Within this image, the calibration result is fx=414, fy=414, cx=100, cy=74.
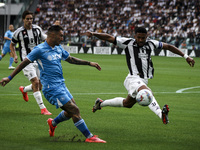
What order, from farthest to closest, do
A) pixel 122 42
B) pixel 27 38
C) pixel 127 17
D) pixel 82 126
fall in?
pixel 127 17 → pixel 27 38 → pixel 122 42 → pixel 82 126

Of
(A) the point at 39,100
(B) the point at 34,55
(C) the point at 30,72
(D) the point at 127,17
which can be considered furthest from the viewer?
(D) the point at 127,17

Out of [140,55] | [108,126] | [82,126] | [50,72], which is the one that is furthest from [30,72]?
[82,126]

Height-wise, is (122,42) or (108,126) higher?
(122,42)

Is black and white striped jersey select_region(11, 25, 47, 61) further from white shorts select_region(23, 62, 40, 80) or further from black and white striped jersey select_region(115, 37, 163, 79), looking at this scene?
black and white striped jersey select_region(115, 37, 163, 79)

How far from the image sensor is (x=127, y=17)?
4997 cm

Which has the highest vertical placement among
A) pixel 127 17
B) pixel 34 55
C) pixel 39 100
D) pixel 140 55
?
pixel 34 55

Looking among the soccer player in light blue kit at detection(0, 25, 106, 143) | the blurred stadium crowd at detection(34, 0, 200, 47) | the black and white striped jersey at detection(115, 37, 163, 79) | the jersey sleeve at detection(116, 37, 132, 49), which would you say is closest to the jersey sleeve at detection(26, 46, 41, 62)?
the soccer player in light blue kit at detection(0, 25, 106, 143)

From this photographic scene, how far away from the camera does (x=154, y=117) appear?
31.8ft

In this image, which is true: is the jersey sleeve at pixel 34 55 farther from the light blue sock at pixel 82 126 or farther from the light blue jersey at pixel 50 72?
the light blue sock at pixel 82 126

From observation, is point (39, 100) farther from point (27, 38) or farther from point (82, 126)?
point (82, 126)

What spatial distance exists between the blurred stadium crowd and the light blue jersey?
32526mm

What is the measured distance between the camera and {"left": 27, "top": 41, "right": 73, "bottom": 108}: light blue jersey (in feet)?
A: 22.9

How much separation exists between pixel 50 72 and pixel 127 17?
43.6 metres

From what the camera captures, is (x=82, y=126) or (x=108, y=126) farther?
(x=108, y=126)
